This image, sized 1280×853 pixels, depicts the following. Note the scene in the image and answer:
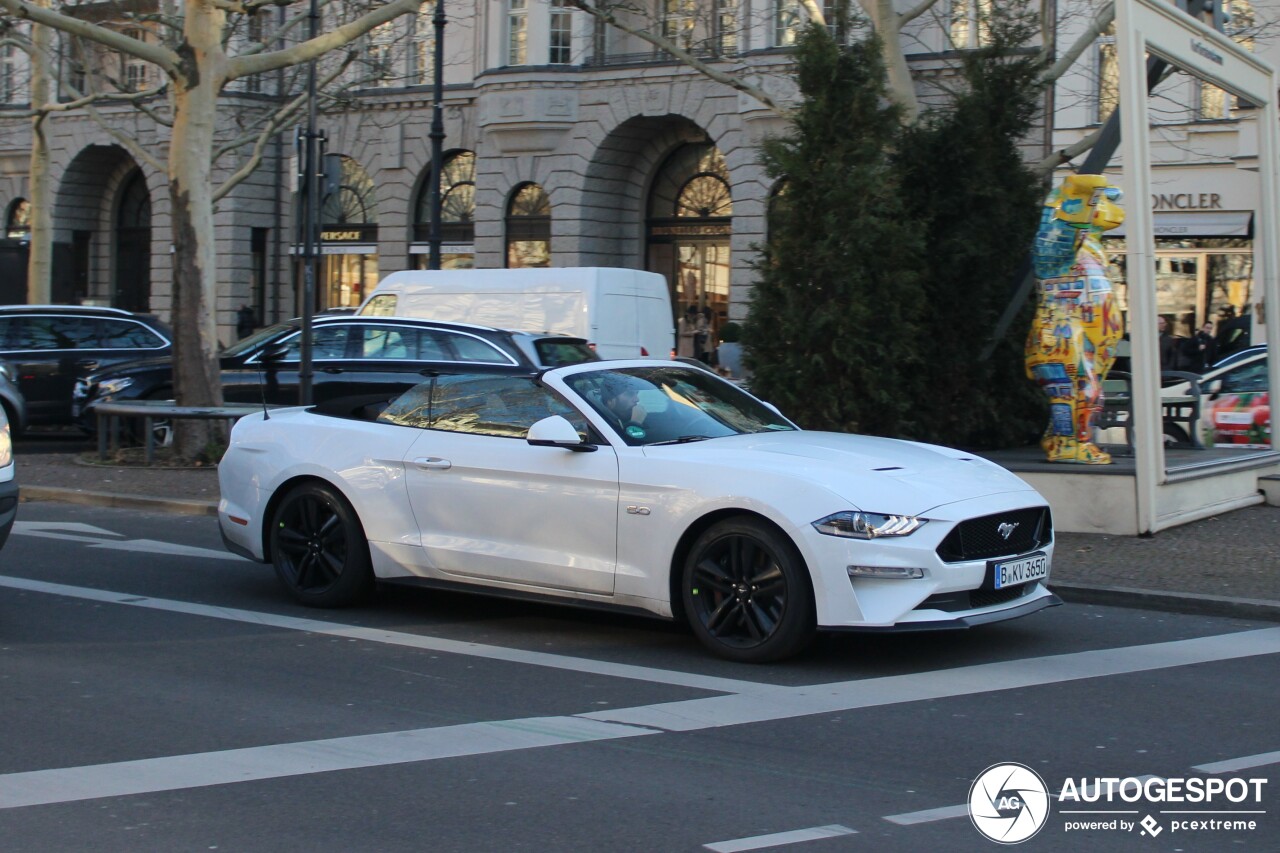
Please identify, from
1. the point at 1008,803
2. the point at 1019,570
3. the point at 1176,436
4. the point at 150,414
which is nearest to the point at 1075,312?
the point at 1176,436

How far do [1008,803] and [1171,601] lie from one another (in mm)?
4614

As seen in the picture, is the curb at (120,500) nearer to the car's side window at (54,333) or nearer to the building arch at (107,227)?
Answer: the car's side window at (54,333)

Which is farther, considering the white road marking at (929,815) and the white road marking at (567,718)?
the white road marking at (567,718)

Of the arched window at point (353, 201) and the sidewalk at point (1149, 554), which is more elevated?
the arched window at point (353, 201)

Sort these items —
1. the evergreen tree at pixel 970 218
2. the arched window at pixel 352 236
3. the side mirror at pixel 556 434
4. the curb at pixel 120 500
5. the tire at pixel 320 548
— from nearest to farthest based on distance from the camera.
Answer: the side mirror at pixel 556 434 → the tire at pixel 320 548 → the curb at pixel 120 500 → the evergreen tree at pixel 970 218 → the arched window at pixel 352 236

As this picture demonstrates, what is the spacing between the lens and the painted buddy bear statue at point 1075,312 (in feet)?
38.7

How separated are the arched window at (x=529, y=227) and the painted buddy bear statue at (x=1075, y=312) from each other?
82.8 ft

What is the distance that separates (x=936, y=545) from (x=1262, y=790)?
1967 mm

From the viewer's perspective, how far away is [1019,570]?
7391 mm

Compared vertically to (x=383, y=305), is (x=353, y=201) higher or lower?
higher

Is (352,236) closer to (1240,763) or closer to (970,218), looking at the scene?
(970,218)

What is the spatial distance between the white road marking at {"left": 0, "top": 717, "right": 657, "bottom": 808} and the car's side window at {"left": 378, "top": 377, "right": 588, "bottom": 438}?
215 cm

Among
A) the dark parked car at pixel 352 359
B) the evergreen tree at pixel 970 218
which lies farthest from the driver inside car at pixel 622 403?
the dark parked car at pixel 352 359

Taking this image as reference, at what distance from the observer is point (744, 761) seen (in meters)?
5.61
